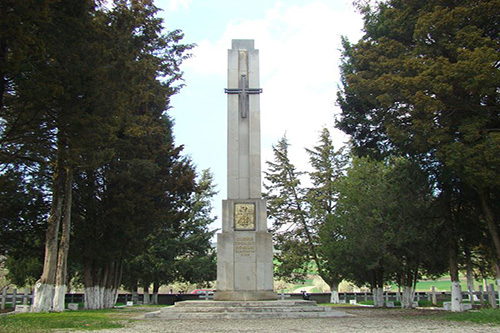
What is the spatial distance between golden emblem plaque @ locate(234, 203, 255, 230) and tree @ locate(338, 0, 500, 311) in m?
4.94

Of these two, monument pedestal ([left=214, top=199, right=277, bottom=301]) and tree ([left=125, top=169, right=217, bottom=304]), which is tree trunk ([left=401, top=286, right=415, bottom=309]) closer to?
monument pedestal ([left=214, top=199, right=277, bottom=301])

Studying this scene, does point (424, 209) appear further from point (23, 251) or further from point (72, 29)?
point (23, 251)

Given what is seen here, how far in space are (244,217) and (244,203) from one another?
458 millimetres

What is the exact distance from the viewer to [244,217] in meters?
14.6

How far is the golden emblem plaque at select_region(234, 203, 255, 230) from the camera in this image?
14586mm

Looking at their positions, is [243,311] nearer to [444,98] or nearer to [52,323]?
[52,323]

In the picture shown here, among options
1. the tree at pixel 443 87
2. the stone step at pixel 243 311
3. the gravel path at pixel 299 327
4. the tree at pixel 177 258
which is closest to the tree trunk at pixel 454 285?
the tree at pixel 443 87

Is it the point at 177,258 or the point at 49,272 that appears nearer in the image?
the point at 49,272

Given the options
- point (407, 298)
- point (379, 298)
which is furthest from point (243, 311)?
point (379, 298)

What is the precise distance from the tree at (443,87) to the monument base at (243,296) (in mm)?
6138

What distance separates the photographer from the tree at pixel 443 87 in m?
11.3

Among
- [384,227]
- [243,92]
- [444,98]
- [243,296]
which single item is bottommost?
[243,296]

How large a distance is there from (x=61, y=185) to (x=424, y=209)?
13.2 meters

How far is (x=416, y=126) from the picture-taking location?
12.4 meters
